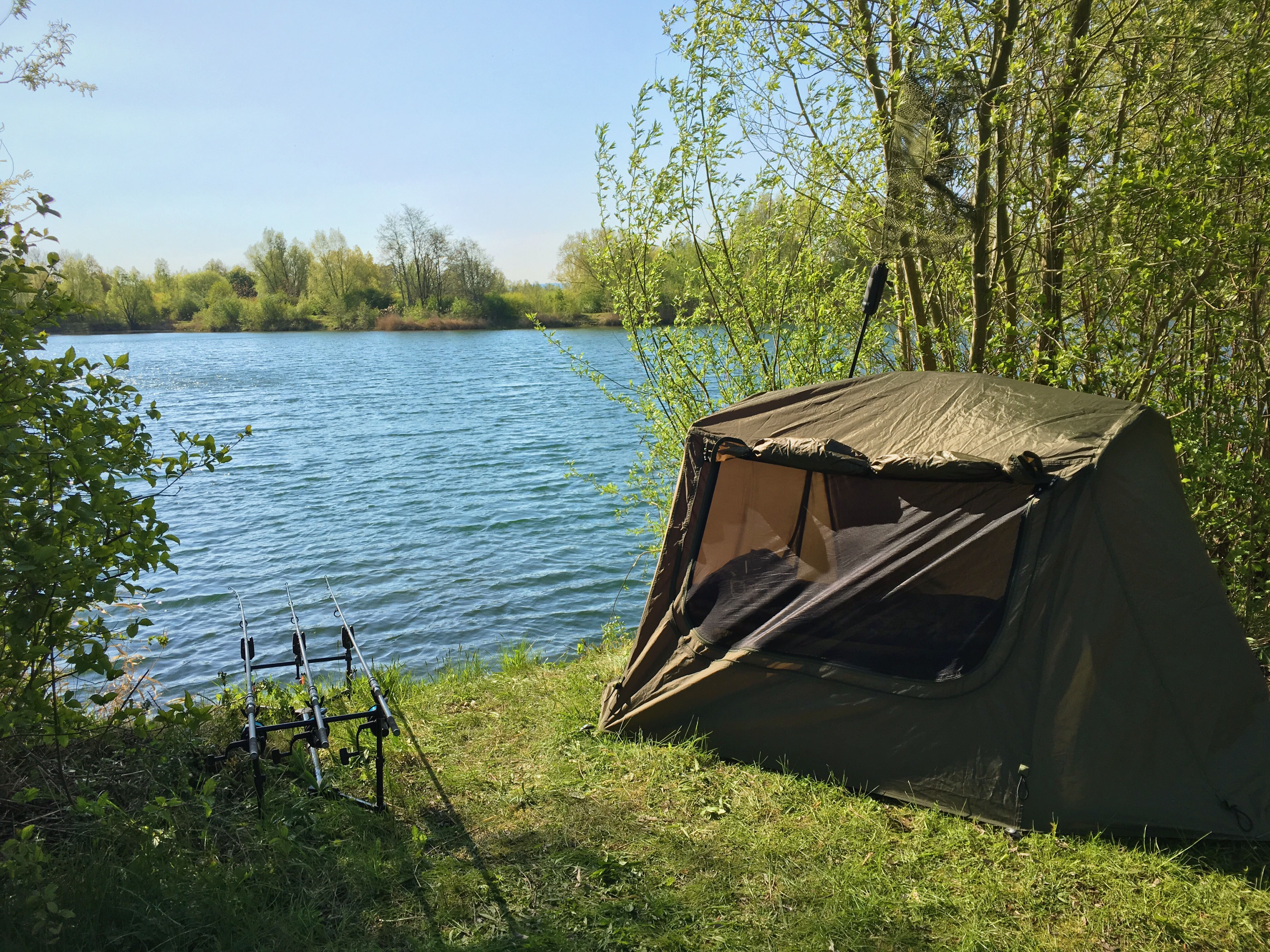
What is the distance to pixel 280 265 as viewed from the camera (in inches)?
2667

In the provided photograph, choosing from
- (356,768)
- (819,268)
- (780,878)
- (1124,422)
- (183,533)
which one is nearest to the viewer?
(780,878)

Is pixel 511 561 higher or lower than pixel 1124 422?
lower

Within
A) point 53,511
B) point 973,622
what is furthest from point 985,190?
point 53,511

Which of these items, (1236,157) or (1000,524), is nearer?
(1000,524)

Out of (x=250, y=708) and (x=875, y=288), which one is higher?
(x=875, y=288)

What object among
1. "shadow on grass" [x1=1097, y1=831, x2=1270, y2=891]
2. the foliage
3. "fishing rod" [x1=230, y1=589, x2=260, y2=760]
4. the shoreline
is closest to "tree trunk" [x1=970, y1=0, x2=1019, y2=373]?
"shadow on grass" [x1=1097, y1=831, x2=1270, y2=891]

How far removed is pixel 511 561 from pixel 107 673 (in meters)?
8.61

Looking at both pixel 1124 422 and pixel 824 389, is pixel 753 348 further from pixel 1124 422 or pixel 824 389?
pixel 1124 422

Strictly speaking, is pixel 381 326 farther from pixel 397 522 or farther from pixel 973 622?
pixel 973 622

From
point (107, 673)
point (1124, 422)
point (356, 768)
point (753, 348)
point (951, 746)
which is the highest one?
point (753, 348)

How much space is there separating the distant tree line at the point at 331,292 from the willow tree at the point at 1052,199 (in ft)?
186

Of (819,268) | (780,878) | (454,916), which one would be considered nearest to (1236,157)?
(819,268)

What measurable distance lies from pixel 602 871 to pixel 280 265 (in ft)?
243

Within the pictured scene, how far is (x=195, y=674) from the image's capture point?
8.14 m
